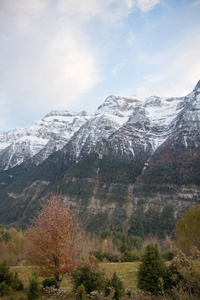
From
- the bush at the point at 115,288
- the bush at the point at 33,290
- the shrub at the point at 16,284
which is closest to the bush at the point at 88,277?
the bush at the point at 115,288

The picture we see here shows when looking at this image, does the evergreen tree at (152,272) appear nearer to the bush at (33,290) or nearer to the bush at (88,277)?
the bush at (88,277)

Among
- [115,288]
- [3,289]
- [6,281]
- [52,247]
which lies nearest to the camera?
[115,288]

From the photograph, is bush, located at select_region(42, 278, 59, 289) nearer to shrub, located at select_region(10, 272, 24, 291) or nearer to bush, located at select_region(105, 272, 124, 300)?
shrub, located at select_region(10, 272, 24, 291)

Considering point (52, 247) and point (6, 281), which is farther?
point (52, 247)

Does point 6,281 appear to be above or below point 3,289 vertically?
above

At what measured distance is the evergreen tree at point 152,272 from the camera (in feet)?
55.3

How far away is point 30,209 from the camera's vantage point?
195 m

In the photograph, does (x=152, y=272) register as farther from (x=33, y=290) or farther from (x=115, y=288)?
(x=33, y=290)

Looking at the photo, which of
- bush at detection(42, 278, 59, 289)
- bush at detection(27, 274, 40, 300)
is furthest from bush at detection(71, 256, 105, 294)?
bush at detection(27, 274, 40, 300)

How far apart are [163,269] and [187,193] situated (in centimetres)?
15075

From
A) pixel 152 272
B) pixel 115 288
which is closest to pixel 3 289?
pixel 115 288

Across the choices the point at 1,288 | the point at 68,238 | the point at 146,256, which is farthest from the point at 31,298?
the point at 146,256

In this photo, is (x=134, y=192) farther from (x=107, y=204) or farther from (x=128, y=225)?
(x=128, y=225)

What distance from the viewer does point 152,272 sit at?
17.0 meters
